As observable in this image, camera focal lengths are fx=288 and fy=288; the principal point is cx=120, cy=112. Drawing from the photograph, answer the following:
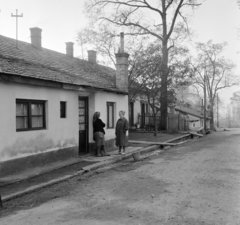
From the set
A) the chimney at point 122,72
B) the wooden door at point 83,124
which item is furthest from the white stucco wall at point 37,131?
the chimney at point 122,72

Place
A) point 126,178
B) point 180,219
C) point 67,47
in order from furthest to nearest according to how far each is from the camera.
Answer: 1. point 67,47
2. point 126,178
3. point 180,219

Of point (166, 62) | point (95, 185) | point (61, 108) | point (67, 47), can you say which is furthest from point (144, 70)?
point (95, 185)

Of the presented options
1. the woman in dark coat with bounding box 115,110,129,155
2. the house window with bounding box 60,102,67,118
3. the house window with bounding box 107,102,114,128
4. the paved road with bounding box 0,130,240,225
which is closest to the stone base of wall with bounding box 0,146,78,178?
the house window with bounding box 60,102,67,118

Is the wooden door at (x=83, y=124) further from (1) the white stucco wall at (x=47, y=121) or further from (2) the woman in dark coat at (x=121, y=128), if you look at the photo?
(2) the woman in dark coat at (x=121, y=128)

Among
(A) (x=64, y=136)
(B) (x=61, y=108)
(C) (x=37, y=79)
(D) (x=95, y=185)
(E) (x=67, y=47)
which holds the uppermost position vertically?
(E) (x=67, y=47)

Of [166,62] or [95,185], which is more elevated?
[166,62]

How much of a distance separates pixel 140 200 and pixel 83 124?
6749mm

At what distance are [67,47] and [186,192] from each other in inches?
556

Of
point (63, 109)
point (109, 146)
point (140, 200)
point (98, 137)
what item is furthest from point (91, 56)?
point (140, 200)

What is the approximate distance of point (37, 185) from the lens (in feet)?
23.7

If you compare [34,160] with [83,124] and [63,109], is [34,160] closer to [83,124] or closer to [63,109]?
[63,109]

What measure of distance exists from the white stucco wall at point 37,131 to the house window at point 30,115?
155 mm

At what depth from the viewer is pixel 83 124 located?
39.7 ft

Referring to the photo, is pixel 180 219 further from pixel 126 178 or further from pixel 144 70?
pixel 144 70
